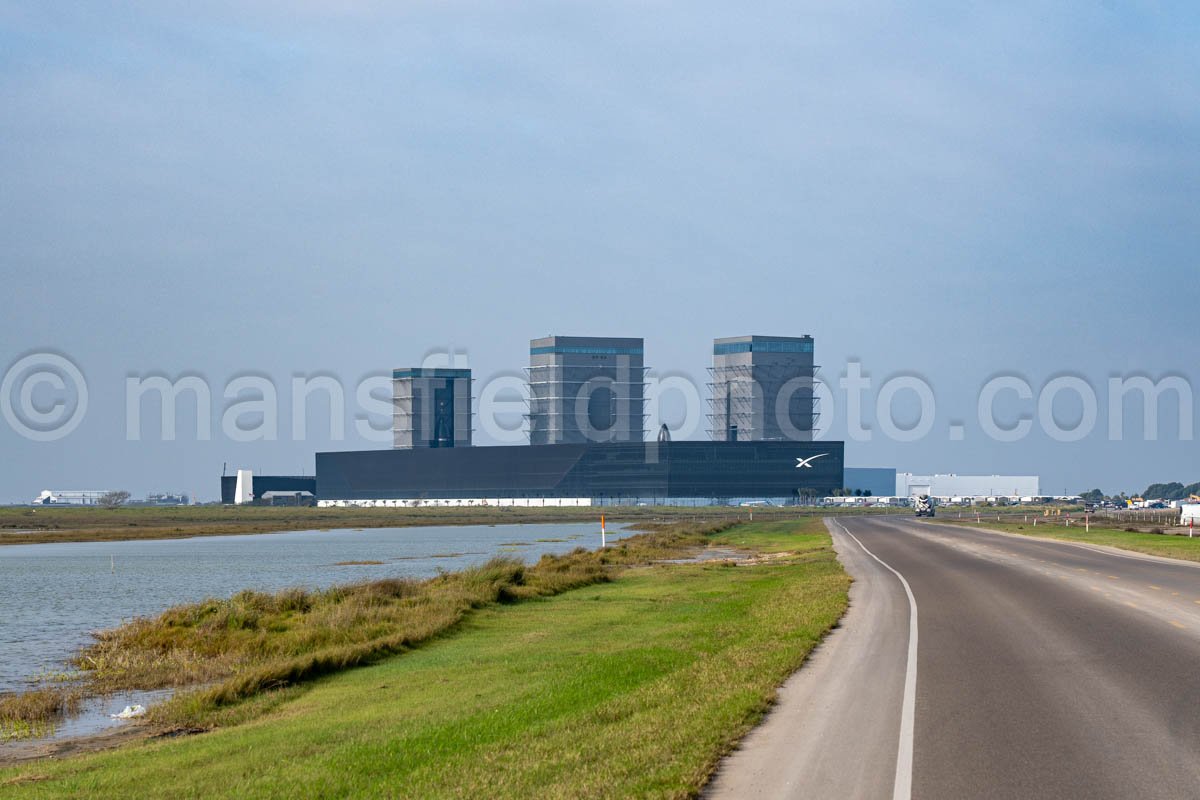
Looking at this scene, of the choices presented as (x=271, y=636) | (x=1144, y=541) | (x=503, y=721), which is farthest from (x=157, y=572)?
(x=503, y=721)

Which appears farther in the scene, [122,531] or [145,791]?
[122,531]

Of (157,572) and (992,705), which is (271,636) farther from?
(157,572)

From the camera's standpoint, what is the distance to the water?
3122cm

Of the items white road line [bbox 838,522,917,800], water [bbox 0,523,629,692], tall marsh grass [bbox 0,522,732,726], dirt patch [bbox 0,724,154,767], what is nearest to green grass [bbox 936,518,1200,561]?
tall marsh grass [bbox 0,522,732,726]

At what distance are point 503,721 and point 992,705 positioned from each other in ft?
18.4

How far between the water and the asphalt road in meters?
15.4

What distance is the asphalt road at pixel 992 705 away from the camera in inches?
419

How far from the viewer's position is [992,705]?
14328 millimetres

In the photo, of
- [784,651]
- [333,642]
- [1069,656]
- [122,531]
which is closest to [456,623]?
[333,642]

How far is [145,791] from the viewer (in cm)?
1180

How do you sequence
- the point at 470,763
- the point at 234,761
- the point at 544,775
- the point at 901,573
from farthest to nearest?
1. the point at 901,573
2. the point at 234,761
3. the point at 470,763
4. the point at 544,775

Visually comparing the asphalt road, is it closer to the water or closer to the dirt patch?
the dirt patch

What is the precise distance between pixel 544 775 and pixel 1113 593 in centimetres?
2226

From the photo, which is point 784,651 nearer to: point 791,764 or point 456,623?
point 791,764
